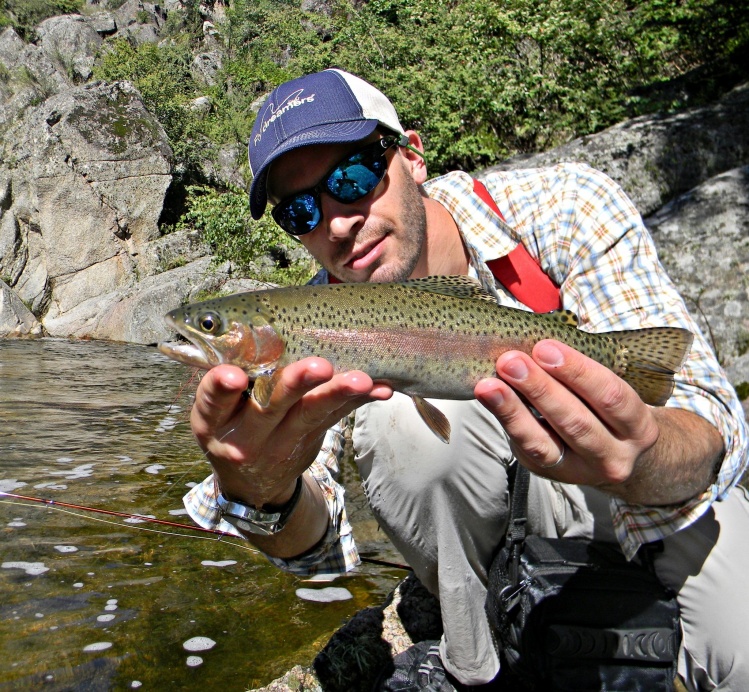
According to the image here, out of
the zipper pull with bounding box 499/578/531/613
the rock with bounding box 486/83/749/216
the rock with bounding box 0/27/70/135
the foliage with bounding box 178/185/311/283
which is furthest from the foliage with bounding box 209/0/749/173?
the rock with bounding box 0/27/70/135

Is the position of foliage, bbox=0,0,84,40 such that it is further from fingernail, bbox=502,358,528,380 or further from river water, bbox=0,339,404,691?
fingernail, bbox=502,358,528,380

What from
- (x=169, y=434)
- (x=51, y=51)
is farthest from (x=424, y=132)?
(x=51, y=51)

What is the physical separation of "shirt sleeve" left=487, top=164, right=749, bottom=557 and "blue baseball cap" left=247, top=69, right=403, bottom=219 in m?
0.76

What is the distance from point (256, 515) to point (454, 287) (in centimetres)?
107

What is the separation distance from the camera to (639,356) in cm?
222

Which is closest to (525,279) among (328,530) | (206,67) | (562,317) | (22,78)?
(562,317)

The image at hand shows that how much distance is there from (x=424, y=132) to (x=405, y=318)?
41.9 ft

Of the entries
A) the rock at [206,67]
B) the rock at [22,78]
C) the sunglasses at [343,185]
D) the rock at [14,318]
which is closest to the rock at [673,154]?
the sunglasses at [343,185]

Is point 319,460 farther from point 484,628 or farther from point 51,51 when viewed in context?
point 51,51

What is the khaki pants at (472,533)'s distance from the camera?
2486 millimetres

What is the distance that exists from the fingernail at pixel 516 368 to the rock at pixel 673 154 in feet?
21.0

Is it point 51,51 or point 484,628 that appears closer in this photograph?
point 484,628

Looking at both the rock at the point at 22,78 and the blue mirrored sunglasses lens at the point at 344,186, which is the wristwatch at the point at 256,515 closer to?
the blue mirrored sunglasses lens at the point at 344,186

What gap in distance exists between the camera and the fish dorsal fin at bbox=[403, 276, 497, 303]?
235 centimetres
